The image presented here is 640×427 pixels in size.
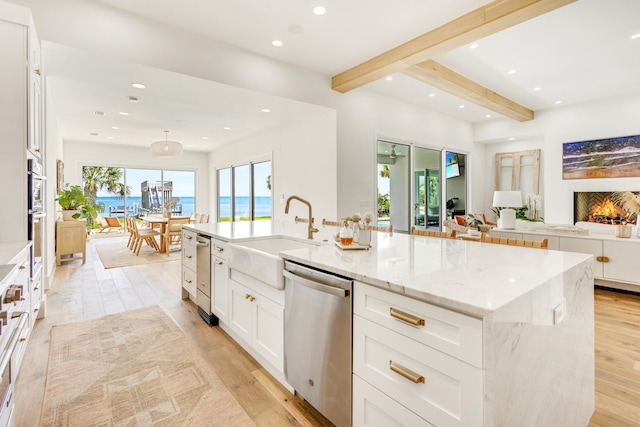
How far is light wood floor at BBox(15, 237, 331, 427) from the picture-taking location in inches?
71.1

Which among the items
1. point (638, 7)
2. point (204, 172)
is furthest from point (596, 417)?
point (204, 172)

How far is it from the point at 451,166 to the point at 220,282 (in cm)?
611

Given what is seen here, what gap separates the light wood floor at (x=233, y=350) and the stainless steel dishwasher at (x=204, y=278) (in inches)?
3.6

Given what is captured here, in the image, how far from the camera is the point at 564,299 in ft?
4.39

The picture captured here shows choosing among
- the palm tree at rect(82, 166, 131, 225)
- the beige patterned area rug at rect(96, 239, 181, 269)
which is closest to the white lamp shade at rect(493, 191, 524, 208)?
the beige patterned area rug at rect(96, 239, 181, 269)

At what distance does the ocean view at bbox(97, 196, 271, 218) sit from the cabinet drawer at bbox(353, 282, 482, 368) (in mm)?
5779

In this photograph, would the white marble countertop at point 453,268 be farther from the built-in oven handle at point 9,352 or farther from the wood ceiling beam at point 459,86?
the wood ceiling beam at point 459,86

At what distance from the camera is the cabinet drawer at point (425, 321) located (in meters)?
0.98

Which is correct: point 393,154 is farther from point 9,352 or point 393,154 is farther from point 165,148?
point 9,352

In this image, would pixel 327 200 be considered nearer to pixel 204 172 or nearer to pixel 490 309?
pixel 490 309

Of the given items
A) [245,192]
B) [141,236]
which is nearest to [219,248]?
[141,236]

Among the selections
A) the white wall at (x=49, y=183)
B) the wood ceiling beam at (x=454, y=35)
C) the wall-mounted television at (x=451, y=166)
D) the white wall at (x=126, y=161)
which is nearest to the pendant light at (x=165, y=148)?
the white wall at (x=49, y=183)

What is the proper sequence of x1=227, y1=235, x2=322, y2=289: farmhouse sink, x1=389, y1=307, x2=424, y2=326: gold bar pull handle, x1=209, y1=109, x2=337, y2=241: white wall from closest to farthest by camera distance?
x1=389, y1=307, x2=424, y2=326: gold bar pull handle → x1=227, y1=235, x2=322, y2=289: farmhouse sink → x1=209, y1=109, x2=337, y2=241: white wall

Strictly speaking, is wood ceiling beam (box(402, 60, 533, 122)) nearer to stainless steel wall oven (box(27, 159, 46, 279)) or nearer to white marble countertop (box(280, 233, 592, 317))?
white marble countertop (box(280, 233, 592, 317))
